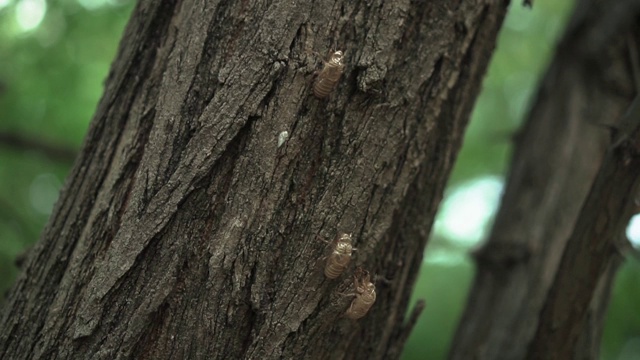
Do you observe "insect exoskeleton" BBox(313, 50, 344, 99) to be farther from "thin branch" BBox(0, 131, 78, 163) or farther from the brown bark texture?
"thin branch" BBox(0, 131, 78, 163)

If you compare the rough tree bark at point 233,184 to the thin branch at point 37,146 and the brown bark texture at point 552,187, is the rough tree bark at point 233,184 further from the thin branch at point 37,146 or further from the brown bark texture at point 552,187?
the thin branch at point 37,146

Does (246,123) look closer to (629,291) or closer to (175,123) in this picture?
(175,123)

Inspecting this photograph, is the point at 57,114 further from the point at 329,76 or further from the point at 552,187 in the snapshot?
the point at 329,76

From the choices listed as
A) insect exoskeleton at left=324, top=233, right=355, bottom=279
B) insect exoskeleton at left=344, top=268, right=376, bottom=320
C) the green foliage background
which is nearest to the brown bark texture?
the green foliage background

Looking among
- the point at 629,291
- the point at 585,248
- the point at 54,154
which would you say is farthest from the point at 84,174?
the point at 629,291

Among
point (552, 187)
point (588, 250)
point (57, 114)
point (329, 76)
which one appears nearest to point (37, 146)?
point (57, 114)
